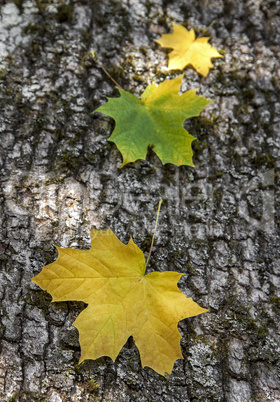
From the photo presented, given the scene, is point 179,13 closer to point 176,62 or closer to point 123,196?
point 176,62

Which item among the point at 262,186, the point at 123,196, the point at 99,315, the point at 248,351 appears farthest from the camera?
the point at 262,186

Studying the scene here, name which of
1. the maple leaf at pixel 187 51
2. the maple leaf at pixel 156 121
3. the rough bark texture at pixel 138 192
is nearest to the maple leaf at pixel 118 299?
the rough bark texture at pixel 138 192

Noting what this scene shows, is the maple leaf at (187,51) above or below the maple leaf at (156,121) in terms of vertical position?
above

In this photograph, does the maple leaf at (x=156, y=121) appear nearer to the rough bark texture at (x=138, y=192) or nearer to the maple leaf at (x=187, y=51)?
the rough bark texture at (x=138, y=192)

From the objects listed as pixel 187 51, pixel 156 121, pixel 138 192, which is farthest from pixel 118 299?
pixel 187 51

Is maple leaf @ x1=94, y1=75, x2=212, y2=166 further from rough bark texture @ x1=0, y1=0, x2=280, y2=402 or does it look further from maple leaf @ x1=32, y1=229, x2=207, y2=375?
maple leaf @ x1=32, y1=229, x2=207, y2=375

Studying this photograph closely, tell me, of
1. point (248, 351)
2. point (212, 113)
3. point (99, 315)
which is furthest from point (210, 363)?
point (212, 113)
